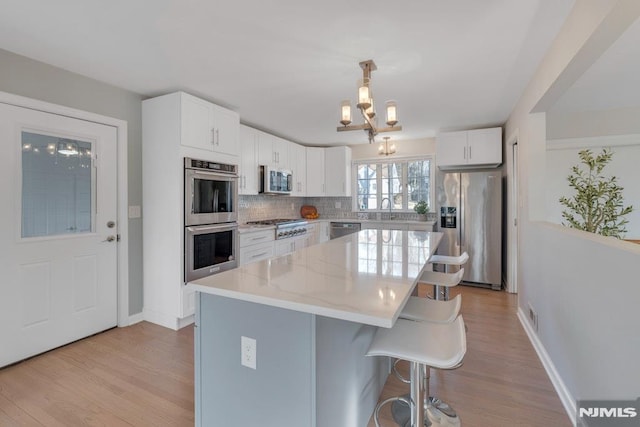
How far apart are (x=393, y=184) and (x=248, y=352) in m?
4.75

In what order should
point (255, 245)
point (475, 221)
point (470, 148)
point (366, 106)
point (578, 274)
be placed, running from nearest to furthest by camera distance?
point (578, 274)
point (366, 106)
point (255, 245)
point (475, 221)
point (470, 148)

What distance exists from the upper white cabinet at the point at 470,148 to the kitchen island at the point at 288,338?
3562 millimetres

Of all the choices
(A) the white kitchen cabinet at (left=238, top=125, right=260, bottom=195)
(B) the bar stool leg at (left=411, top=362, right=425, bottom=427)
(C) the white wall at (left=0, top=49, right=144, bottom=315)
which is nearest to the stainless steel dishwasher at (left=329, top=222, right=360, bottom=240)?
(A) the white kitchen cabinet at (left=238, top=125, right=260, bottom=195)

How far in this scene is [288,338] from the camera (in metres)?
1.14

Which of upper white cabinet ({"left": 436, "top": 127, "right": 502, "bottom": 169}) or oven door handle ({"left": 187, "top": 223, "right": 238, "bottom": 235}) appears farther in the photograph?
upper white cabinet ({"left": 436, "top": 127, "right": 502, "bottom": 169})

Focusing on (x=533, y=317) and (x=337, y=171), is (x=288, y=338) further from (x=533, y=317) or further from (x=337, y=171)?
(x=337, y=171)

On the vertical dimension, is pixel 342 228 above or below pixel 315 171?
below

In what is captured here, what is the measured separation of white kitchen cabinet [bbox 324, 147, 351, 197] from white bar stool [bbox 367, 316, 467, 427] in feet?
13.9

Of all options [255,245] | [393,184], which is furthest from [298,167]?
[255,245]

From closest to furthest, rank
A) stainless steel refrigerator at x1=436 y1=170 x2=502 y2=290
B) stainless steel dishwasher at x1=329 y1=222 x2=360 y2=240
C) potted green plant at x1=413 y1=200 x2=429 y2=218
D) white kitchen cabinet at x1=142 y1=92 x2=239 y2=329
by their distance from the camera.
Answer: white kitchen cabinet at x1=142 y1=92 x2=239 y2=329 → stainless steel refrigerator at x1=436 y1=170 x2=502 y2=290 → potted green plant at x1=413 y1=200 x2=429 y2=218 → stainless steel dishwasher at x1=329 y1=222 x2=360 y2=240

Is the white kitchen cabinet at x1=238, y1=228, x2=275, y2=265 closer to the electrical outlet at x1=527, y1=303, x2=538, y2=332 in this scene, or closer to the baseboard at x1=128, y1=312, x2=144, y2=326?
the baseboard at x1=128, y1=312, x2=144, y2=326

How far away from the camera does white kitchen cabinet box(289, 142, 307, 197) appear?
16.8 feet

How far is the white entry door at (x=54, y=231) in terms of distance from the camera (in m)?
2.27

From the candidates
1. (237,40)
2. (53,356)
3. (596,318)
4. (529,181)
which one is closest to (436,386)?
(596,318)
